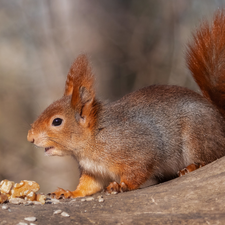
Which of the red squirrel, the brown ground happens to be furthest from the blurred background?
the brown ground

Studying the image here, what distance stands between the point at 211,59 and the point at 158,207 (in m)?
0.92

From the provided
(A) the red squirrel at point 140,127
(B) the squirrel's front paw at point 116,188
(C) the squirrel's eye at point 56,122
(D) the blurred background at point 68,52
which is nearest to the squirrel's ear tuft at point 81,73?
(A) the red squirrel at point 140,127

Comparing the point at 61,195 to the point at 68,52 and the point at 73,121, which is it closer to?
the point at 73,121

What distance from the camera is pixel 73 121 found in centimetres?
174

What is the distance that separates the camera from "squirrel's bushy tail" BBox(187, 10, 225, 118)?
183 cm

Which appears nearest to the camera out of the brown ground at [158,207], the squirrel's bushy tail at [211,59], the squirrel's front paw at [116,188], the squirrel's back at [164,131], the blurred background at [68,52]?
the brown ground at [158,207]

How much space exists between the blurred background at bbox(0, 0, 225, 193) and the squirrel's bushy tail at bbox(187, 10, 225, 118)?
2.97 ft

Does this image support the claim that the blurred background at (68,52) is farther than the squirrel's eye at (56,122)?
Yes

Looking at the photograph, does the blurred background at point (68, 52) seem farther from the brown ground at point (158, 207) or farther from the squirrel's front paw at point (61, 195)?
the brown ground at point (158, 207)

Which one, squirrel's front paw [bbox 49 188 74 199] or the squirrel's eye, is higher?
the squirrel's eye

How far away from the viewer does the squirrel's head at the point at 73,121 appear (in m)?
1.68

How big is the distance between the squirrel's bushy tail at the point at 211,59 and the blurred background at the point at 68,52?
0.91 metres

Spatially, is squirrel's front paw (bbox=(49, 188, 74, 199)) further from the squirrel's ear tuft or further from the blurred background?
the blurred background

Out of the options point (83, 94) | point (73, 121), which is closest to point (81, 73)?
point (83, 94)
